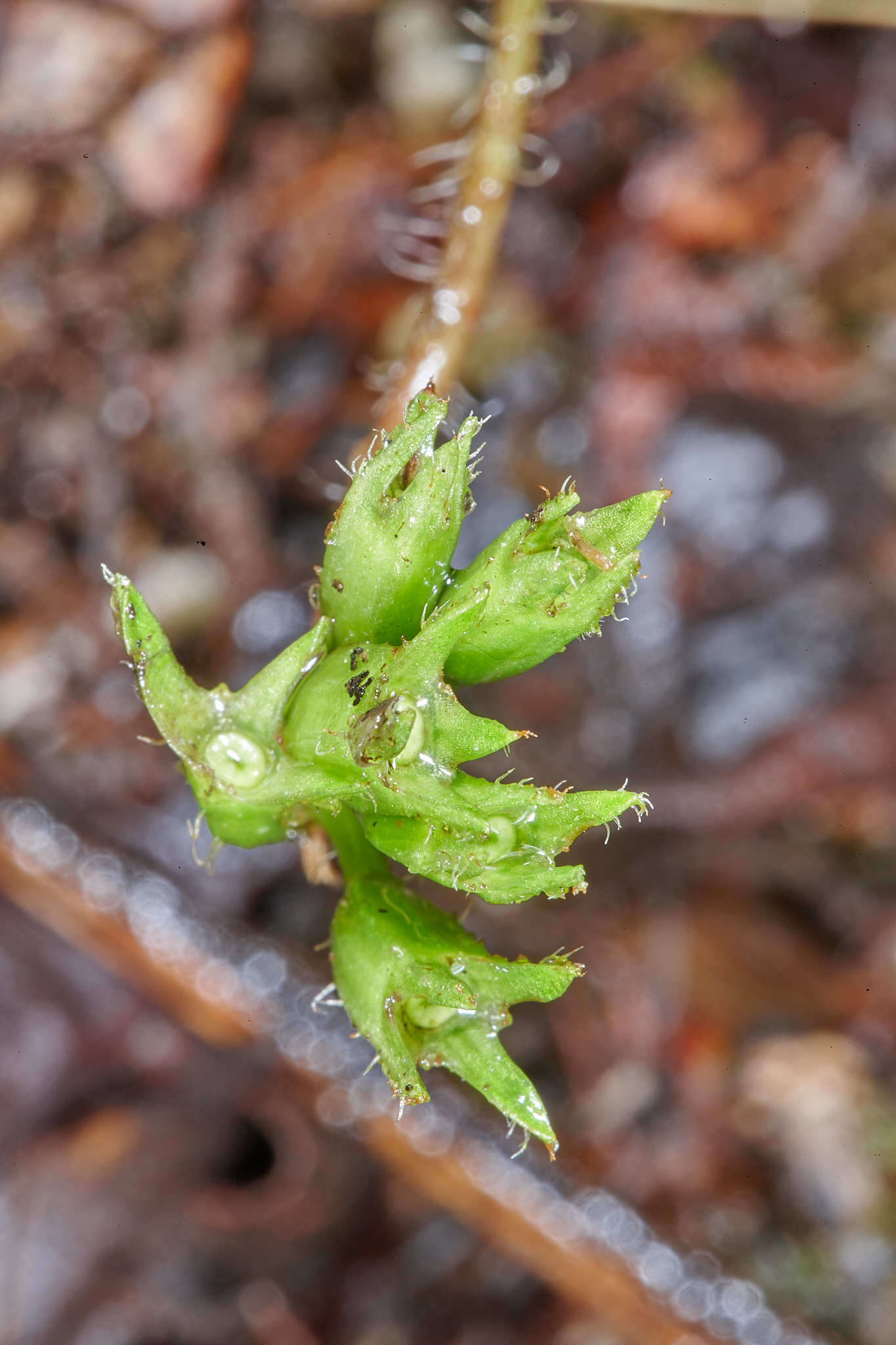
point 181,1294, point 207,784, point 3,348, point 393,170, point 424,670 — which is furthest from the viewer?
point 393,170

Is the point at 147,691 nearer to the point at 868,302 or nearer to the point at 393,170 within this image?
the point at 393,170

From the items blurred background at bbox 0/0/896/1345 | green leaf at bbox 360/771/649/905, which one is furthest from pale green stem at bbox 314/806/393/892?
blurred background at bbox 0/0/896/1345

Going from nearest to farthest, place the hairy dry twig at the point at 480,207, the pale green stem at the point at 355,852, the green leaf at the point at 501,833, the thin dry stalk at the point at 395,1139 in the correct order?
the green leaf at the point at 501,833 < the pale green stem at the point at 355,852 < the hairy dry twig at the point at 480,207 < the thin dry stalk at the point at 395,1139

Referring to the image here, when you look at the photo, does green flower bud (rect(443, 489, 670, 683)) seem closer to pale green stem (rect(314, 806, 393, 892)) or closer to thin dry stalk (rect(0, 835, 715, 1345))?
pale green stem (rect(314, 806, 393, 892))

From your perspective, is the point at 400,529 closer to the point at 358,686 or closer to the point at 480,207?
the point at 358,686

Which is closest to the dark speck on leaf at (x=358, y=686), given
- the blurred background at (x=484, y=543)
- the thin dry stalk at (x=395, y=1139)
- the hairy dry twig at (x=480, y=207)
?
the hairy dry twig at (x=480, y=207)

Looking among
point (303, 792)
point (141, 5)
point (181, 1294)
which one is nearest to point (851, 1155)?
point (181, 1294)

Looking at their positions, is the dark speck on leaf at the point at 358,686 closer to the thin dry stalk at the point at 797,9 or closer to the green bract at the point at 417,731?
the green bract at the point at 417,731
